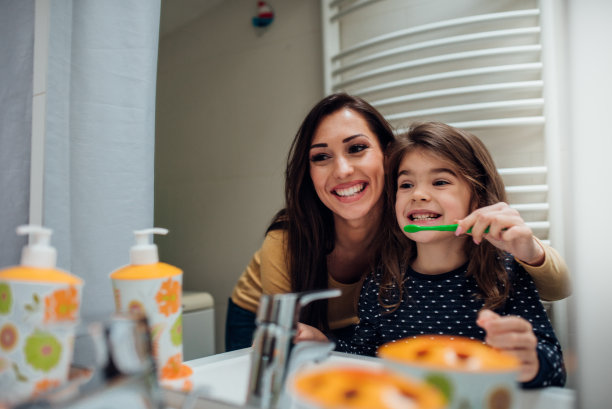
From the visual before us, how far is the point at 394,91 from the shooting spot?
129 cm

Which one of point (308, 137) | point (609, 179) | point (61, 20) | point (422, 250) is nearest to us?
point (609, 179)

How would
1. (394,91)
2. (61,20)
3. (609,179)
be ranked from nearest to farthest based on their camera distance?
1. (609,179)
2. (61,20)
3. (394,91)

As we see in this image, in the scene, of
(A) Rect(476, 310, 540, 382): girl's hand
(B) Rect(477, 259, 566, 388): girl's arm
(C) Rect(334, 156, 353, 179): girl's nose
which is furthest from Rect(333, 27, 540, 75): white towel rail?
(A) Rect(476, 310, 540, 382): girl's hand

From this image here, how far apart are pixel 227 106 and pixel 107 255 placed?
1.15m

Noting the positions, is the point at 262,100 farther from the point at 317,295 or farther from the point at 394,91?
the point at 317,295

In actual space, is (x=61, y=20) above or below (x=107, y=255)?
above

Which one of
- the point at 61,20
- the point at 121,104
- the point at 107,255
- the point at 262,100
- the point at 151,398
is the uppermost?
the point at 262,100

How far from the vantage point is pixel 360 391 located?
1.05 ft

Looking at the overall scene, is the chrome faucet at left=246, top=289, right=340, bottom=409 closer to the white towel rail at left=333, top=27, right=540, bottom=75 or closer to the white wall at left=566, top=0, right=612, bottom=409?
the white wall at left=566, top=0, right=612, bottom=409

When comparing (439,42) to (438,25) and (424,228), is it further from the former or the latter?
(424,228)

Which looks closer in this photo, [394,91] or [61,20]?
[61,20]

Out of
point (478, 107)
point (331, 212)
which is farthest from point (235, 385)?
point (478, 107)

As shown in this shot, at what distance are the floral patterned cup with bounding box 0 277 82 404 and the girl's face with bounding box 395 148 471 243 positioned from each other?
580mm

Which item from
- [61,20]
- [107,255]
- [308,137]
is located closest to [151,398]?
[107,255]
